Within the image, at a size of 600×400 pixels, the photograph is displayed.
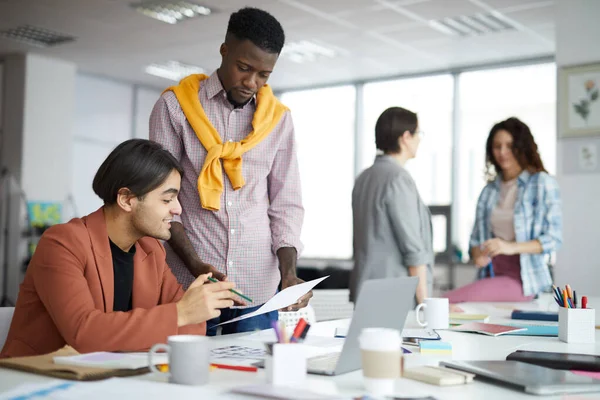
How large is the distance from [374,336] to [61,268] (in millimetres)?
798

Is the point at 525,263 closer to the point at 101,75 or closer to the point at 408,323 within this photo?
the point at 408,323

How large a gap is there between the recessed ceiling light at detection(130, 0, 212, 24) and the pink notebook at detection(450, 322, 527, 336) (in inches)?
182

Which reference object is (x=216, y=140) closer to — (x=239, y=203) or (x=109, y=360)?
(x=239, y=203)

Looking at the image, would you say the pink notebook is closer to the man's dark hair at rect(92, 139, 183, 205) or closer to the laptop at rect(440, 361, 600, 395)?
the laptop at rect(440, 361, 600, 395)

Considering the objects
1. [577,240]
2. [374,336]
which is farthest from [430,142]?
[374,336]

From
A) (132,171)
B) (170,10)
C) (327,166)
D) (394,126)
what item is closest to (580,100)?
(394,126)

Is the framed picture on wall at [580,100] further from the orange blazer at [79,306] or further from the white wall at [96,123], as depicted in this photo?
the white wall at [96,123]

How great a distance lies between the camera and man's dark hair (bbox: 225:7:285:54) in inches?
82.0

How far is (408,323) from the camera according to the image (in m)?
2.26

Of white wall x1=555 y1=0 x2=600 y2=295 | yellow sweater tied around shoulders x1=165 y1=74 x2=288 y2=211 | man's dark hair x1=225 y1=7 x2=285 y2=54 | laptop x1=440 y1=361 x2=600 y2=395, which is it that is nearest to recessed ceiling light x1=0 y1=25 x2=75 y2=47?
white wall x1=555 y1=0 x2=600 y2=295

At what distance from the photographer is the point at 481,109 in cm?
803

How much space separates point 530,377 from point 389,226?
5.87 feet

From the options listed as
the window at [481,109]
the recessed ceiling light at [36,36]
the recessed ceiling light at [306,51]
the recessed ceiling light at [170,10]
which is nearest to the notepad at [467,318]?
the recessed ceiling light at [170,10]

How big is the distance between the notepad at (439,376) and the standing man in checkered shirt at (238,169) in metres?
0.85
